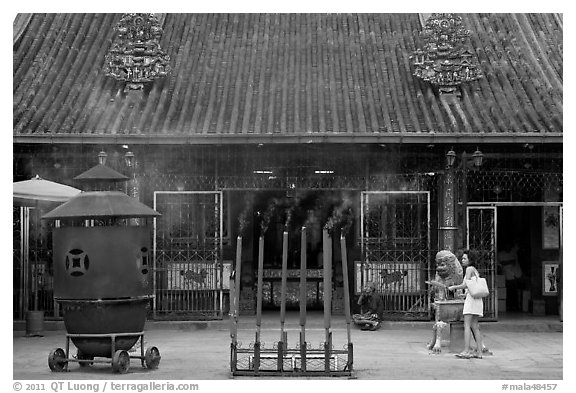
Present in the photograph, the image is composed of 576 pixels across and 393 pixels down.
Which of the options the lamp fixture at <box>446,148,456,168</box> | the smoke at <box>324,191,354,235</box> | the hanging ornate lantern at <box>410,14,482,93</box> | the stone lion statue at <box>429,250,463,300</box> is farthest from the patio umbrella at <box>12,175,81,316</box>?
the hanging ornate lantern at <box>410,14,482,93</box>

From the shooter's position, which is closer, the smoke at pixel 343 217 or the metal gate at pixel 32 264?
the metal gate at pixel 32 264

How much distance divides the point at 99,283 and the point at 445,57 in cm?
920

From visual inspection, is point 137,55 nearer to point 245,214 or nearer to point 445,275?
point 245,214

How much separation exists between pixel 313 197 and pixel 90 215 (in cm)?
809

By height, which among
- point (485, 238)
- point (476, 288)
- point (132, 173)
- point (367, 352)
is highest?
point (132, 173)

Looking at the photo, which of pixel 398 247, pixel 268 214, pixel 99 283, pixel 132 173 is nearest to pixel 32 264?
pixel 132 173

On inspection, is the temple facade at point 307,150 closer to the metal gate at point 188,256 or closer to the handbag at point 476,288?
the metal gate at point 188,256

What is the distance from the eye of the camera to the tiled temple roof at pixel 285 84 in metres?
17.7

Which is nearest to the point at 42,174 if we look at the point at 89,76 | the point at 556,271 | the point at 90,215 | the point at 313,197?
the point at 89,76

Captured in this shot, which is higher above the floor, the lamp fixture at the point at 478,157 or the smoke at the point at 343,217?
the lamp fixture at the point at 478,157

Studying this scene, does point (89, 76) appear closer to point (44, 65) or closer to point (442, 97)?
point (44, 65)

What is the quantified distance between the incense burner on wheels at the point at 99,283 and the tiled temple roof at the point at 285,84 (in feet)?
16.8

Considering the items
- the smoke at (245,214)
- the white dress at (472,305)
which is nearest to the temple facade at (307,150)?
the smoke at (245,214)

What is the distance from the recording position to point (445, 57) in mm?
19125
